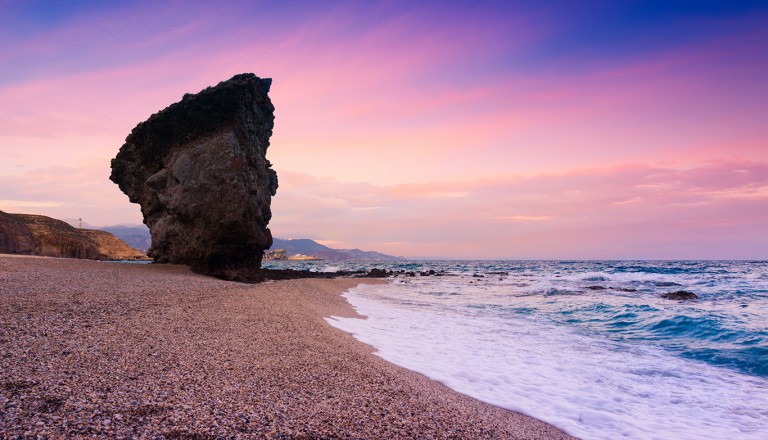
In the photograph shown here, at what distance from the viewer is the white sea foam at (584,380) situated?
16.5ft

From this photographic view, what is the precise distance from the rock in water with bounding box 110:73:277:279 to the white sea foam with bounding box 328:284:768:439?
10627 millimetres

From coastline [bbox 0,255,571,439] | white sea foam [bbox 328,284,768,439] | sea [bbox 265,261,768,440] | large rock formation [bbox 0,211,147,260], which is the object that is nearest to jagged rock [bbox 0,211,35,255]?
large rock formation [bbox 0,211,147,260]

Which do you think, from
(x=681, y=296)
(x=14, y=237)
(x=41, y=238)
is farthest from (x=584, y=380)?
(x=41, y=238)

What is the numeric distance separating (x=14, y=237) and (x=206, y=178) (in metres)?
24.8

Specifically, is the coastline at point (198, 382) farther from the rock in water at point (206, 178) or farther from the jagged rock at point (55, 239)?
the jagged rock at point (55, 239)

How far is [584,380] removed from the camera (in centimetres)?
659

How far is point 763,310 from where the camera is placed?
48.7 ft

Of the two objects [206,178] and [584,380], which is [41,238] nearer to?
[206,178]

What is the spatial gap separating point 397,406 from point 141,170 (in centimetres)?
2234

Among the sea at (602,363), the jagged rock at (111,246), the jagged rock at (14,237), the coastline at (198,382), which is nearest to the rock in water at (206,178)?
the sea at (602,363)

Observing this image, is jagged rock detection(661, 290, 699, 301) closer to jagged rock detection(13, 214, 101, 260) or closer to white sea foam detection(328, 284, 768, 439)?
white sea foam detection(328, 284, 768, 439)

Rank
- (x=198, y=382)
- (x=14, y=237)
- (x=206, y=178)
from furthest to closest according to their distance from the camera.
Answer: (x=14, y=237) < (x=206, y=178) < (x=198, y=382)

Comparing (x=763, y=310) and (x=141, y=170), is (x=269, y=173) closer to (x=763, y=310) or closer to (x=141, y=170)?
(x=141, y=170)

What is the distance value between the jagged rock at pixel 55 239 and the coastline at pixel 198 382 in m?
39.5
